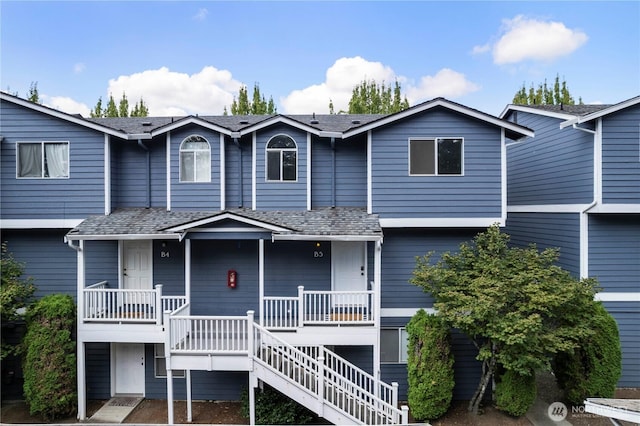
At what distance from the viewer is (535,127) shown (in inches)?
481

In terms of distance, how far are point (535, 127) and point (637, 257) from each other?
498 centimetres

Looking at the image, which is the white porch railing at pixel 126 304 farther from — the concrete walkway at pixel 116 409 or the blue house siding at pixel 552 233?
the blue house siding at pixel 552 233

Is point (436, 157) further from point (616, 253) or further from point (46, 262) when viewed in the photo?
point (46, 262)

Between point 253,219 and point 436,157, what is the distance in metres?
5.07

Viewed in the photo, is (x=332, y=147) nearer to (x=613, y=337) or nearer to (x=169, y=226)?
(x=169, y=226)

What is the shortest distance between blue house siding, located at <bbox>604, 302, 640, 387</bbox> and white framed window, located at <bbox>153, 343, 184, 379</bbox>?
12320 mm

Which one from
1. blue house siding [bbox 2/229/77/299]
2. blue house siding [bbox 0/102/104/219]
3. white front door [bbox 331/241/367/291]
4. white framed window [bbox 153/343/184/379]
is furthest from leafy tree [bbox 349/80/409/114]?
white framed window [bbox 153/343/184/379]

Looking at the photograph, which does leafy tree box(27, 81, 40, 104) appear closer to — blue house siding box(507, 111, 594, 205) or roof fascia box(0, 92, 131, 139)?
roof fascia box(0, 92, 131, 139)

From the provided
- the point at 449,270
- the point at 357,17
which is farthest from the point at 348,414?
the point at 357,17

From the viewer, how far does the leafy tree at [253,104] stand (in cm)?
2748

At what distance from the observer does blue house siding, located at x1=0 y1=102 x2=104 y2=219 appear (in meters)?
9.91

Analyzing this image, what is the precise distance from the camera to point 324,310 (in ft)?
28.2

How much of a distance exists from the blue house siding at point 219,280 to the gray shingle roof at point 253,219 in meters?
1.05

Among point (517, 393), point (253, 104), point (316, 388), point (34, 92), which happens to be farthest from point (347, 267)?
point (34, 92)
